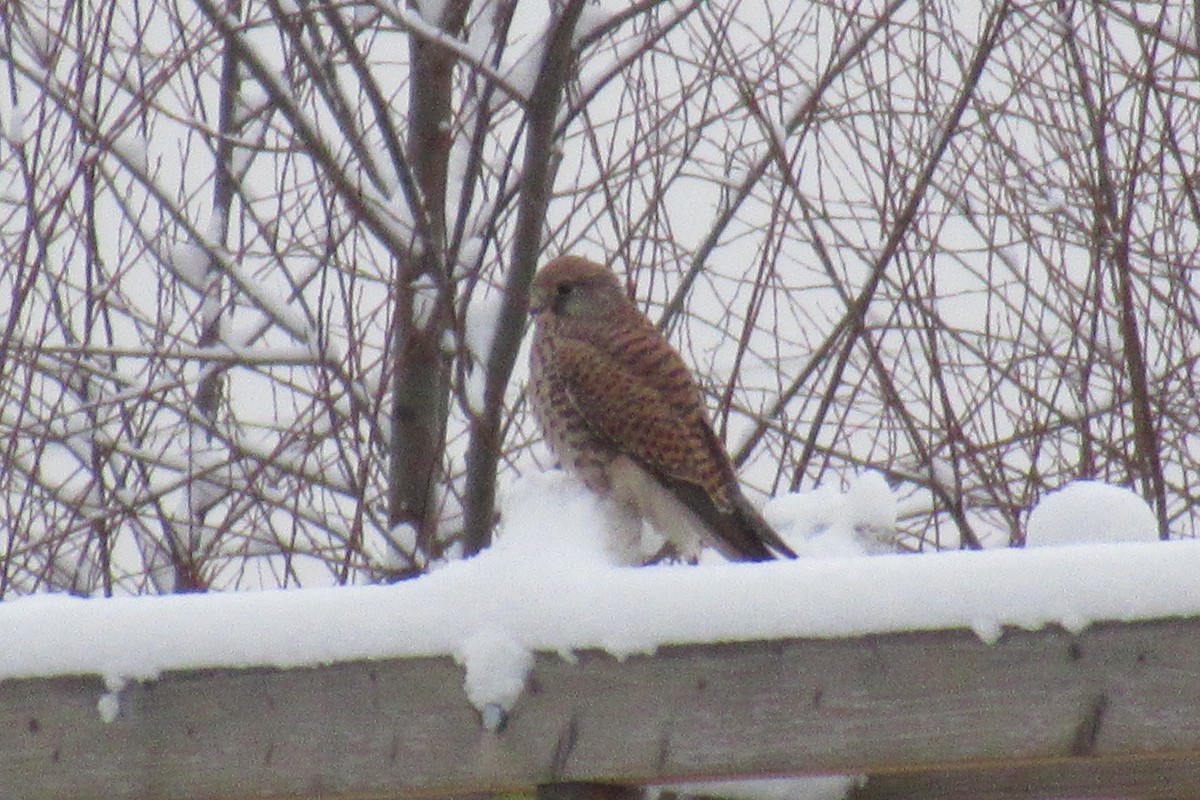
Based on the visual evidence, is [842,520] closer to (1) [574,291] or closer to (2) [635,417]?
(2) [635,417]

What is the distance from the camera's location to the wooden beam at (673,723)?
1688 millimetres

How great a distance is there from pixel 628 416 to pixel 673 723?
1992mm

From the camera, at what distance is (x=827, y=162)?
15.9ft

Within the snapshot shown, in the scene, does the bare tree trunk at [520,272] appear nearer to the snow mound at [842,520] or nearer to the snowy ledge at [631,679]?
the snow mound at [842,520]

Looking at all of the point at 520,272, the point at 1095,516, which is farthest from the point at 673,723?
the point at 520,272

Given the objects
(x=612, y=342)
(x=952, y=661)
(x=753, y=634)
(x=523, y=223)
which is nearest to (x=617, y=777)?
(x=753, y=634)

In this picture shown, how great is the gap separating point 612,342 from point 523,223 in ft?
1.71

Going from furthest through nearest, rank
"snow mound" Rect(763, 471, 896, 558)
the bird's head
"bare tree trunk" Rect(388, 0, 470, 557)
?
1. "bare tree trunk" Rect(388, 0, 470, 557)
2. the bird's head
3. "snow mound" Rect(763, 471, 896, 558)

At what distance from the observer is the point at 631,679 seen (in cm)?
182

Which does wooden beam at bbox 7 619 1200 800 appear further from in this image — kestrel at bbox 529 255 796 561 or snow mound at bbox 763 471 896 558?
kestrel at bbox 529 255 796 561

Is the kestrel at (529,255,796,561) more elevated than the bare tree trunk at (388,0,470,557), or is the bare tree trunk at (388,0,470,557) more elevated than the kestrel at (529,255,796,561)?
the bare tree trunk at (388,0,470,557)

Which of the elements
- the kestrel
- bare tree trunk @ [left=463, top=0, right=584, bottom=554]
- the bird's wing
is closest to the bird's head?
the kestrel

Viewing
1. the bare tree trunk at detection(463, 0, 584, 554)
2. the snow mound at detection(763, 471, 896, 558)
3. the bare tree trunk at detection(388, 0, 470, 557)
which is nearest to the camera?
the snow mound at detection(763, 471, 896, 558)

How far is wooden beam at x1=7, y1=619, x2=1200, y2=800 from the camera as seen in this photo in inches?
66.4
